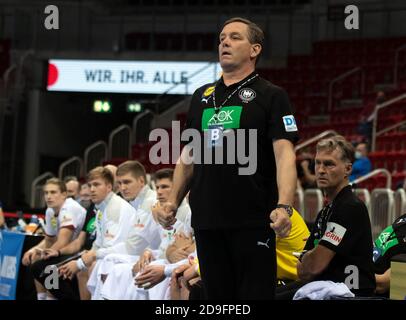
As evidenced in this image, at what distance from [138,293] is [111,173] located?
1.56m

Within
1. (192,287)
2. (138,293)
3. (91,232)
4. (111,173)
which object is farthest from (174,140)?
(91,232)

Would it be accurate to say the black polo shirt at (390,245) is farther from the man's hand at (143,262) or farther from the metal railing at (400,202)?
the metal railing at (400,202)

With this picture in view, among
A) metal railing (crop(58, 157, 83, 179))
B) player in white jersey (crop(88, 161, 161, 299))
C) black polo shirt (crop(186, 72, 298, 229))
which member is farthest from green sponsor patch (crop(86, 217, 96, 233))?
metal railing (crop(58, 157, 83, 179))

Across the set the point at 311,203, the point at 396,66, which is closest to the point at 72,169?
the point at 396,66

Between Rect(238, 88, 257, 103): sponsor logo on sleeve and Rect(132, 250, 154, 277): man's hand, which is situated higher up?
Rect(238, 88, 257, 103): sponsor logo on sleeve

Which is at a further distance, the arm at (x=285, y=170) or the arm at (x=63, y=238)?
the arm at (x=63, y=238)

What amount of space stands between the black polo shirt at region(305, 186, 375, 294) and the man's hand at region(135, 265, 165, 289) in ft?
5.37

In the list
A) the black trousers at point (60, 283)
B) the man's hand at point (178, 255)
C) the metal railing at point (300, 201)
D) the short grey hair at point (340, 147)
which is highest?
the short grey hair at point (340, 147)

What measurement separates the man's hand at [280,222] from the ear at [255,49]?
802mm

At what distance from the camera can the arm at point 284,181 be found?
3.58m

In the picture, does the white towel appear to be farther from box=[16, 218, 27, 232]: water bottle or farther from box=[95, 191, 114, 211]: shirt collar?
box=[16, 218, 27, 232]: water bottle

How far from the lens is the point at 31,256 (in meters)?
9.09

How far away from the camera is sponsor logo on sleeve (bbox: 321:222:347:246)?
4.66m

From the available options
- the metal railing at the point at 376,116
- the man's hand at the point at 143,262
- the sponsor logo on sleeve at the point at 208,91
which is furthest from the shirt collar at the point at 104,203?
the metal railing at the point at 376,116
